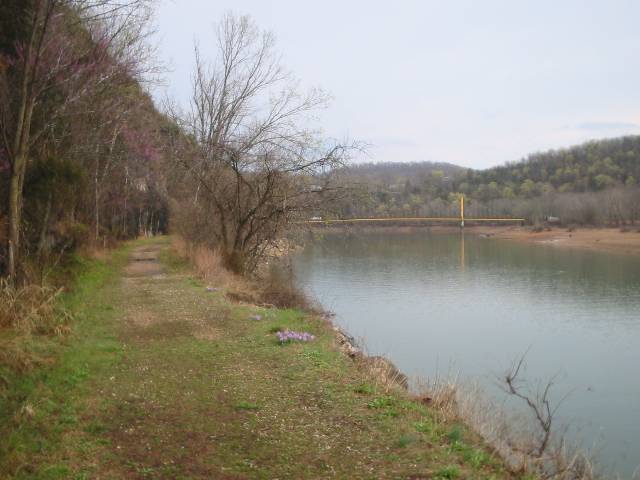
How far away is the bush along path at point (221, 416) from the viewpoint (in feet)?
14.1

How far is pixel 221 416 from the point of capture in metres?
5.27

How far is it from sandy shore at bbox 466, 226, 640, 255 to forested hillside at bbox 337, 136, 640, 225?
19.9ft

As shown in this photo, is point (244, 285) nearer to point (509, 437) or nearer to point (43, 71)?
point (43, 71)

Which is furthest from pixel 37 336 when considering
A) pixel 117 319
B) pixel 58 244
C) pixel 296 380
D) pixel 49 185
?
pixel 58 244

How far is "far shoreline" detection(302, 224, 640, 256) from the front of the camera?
49.5 meters

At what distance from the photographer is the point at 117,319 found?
29.7 feet

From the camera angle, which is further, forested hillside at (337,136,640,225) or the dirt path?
forested hillside at (337,136,640,225)

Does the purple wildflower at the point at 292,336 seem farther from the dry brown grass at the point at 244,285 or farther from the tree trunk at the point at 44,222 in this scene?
the tree trunk at the point at 44,222

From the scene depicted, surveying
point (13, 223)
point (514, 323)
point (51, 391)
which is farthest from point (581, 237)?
point (51, 391)

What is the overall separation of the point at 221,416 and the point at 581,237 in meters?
62.4

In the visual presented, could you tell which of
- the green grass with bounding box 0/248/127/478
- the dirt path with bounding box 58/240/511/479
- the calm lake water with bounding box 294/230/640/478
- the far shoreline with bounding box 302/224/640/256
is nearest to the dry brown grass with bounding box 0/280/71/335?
the green grass with bounding box 0/248/127/478

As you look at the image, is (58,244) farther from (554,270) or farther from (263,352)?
(554,270)

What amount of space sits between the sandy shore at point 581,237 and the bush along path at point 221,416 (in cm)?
4165

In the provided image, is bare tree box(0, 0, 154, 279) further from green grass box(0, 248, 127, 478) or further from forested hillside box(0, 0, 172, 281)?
green grass box(0, 248, 127, 478)
